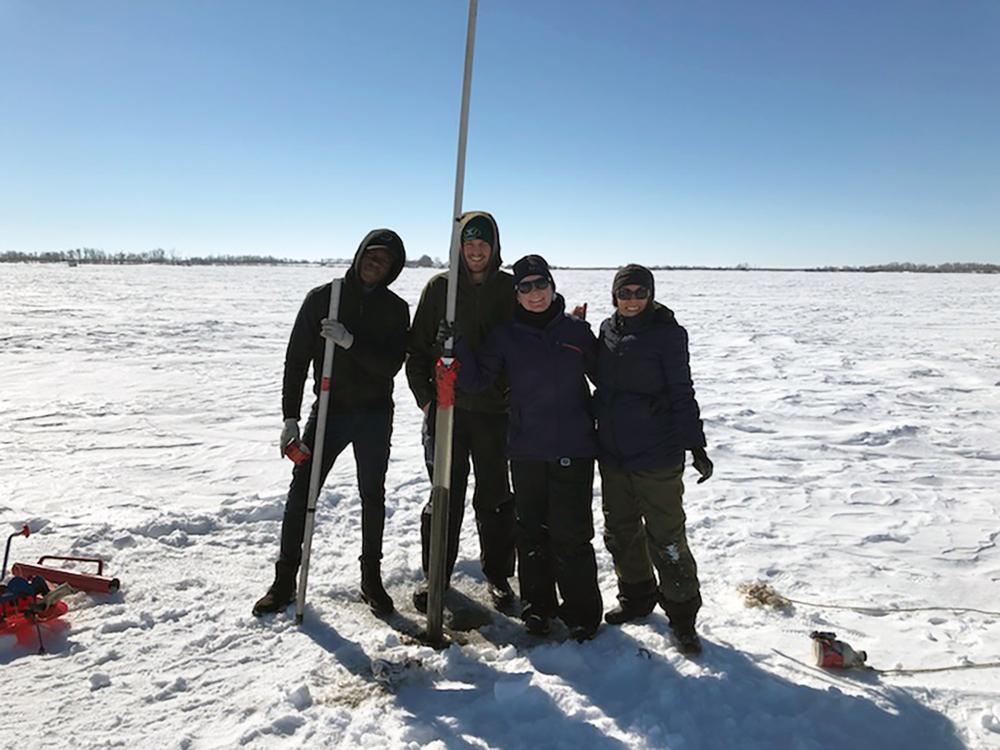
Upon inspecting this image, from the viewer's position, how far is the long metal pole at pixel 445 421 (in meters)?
2.95

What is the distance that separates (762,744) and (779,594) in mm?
1384

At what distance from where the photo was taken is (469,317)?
133 inches

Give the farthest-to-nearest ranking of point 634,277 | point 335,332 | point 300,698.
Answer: point 335,332, point 634,277, point 300,698

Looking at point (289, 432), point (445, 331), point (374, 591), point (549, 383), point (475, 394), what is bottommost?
point (374, 591)

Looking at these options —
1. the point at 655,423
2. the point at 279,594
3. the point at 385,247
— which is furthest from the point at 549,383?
the point at 279,594

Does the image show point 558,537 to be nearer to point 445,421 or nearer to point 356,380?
point 445,421

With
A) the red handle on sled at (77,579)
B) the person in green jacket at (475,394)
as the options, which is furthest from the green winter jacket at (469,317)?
the red handle on sled at (77,579)

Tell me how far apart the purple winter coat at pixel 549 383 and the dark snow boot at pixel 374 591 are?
1.16m

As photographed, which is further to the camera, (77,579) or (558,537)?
(77,579)

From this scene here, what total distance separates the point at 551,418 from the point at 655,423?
506 millimetres

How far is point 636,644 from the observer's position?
3.04m

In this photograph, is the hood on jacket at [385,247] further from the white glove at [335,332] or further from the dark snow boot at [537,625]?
the dark snow boot at [537,625]

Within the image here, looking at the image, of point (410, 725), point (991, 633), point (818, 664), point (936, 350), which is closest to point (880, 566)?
point (991, 633)

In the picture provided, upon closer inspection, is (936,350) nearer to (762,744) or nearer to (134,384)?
(762,744)
